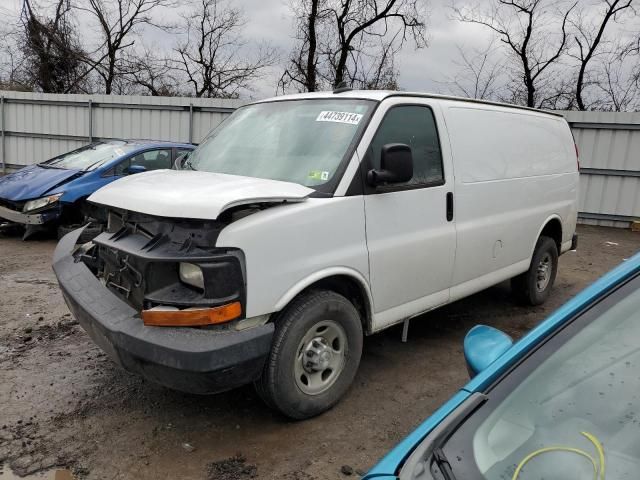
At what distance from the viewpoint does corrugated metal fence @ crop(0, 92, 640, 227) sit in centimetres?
1113

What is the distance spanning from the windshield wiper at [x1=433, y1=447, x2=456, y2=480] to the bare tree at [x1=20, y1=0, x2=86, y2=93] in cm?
2463

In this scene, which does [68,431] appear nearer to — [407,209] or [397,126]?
[407,209]

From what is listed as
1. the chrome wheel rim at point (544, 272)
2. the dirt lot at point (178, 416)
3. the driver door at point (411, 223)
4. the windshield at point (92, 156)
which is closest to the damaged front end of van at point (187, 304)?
the dirt lot at point (178, 416)

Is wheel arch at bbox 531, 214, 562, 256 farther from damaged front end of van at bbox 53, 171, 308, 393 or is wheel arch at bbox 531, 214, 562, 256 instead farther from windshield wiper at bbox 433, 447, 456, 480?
windshield wiper at bbox 433, 447, 456, 480

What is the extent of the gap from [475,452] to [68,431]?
103 inches

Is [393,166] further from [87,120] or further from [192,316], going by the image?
[87,120]

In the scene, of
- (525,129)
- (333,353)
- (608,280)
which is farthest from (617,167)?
(608,280)

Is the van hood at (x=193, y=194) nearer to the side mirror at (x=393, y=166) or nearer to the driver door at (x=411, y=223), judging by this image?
the side mirror at (x=393, y=166)

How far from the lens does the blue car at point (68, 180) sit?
7258mm

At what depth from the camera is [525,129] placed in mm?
5188

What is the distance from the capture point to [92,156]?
27.2ft

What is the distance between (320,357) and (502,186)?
249cm

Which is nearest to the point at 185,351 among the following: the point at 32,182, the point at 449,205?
the point at 449,205

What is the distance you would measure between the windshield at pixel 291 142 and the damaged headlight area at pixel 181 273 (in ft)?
2.82
